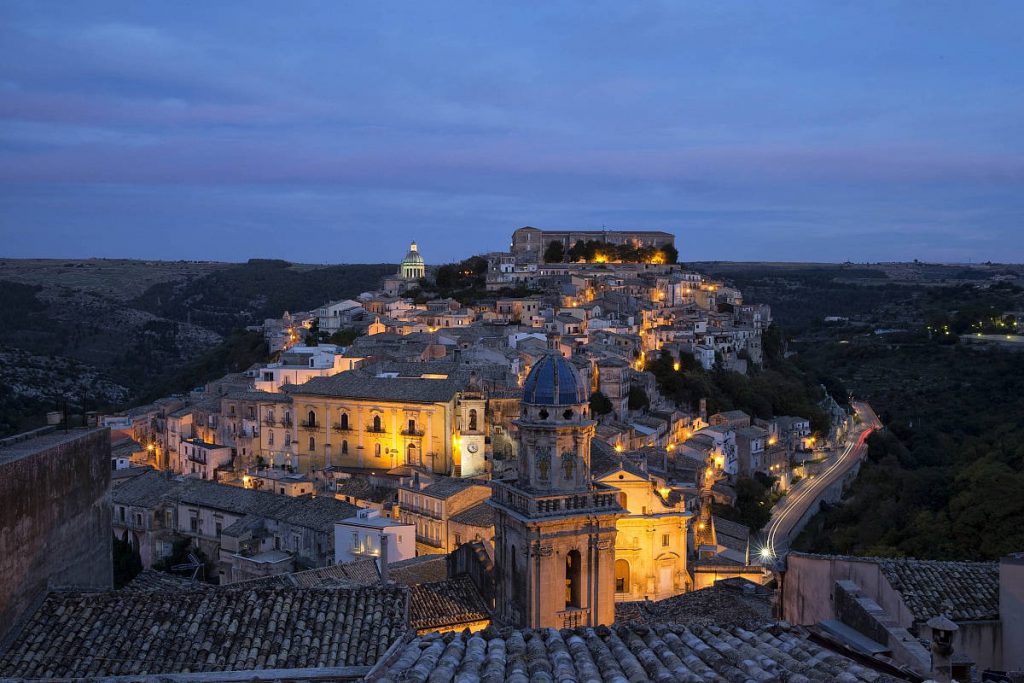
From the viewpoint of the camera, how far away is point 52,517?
10648 mm

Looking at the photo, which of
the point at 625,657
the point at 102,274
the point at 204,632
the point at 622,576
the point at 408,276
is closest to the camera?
the point at 625,657

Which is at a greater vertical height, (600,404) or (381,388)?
(381,388)

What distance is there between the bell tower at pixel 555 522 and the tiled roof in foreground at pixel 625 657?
8.12 m

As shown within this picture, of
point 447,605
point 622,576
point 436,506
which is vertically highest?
point 447,605

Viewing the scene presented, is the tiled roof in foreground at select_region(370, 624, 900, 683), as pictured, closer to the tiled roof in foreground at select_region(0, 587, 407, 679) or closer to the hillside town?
the hillside town

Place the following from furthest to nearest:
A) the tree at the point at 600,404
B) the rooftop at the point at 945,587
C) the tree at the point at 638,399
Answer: the tree at the point at 638,399
the tree at the point at 600,404
the rooftop at the point at 945,587

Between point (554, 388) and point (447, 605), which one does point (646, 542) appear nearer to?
point (447, 605)

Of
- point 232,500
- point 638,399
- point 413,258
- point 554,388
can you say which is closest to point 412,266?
point 413,258

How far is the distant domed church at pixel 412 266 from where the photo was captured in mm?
86231

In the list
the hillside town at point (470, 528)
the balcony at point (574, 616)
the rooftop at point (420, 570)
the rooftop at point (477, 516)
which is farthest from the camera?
the rooftop at point (477, 516)

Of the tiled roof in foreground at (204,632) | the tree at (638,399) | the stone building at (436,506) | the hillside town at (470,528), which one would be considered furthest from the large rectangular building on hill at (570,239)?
the tiled roof in foreground at (204,632)

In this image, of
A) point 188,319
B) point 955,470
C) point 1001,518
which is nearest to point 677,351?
point 955,470

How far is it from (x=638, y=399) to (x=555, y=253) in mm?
42638

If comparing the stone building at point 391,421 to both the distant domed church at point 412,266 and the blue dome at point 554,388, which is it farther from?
the distant domed church at point 412,266
